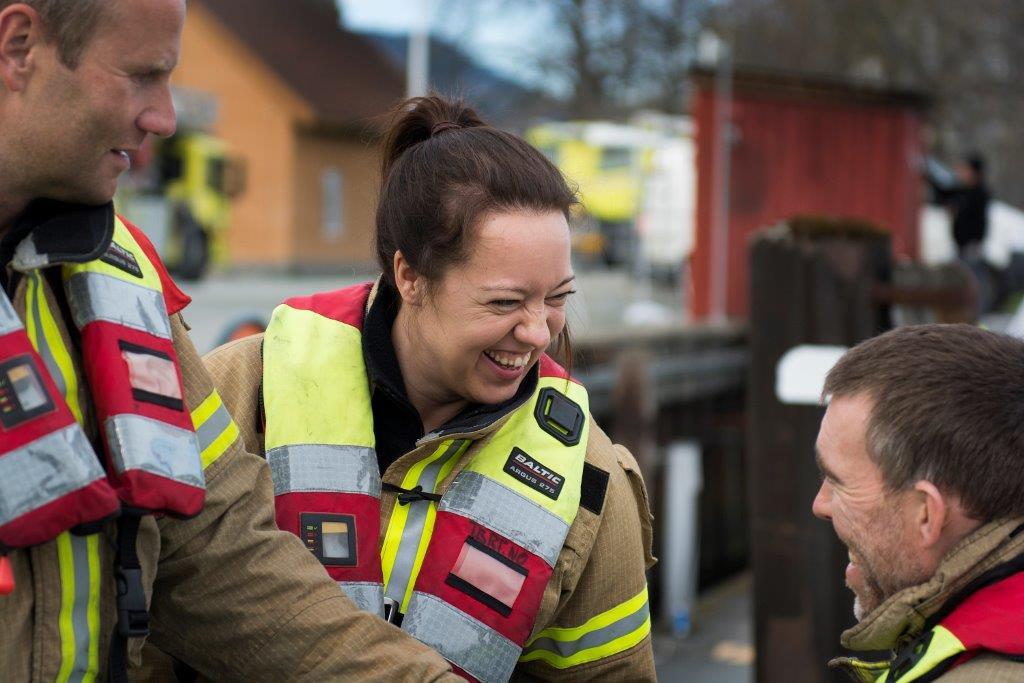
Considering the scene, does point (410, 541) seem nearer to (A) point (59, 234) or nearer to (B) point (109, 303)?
(B) point (109, 303)

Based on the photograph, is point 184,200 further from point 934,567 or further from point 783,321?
point 934,567

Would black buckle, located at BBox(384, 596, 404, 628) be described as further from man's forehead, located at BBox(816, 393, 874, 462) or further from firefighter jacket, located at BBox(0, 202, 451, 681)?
man's forehead, located at BBox(816, 393, 874, 462)

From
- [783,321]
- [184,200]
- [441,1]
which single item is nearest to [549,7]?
[441,1]

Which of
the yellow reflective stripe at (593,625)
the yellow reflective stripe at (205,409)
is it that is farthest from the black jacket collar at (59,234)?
the yellow reflective stripe at (593,625)

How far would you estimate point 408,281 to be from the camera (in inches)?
102

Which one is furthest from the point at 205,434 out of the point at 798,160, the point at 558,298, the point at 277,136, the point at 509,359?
the point at 277,136

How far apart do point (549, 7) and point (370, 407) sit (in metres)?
→ 28.7

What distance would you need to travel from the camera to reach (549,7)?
1187 inches

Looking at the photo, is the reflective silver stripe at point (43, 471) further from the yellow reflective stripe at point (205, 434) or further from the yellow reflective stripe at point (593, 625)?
the yellow reflective stripe at point (593, 625)

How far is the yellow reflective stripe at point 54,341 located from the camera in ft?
6.25

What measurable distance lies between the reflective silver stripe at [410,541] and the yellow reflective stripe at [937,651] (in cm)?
90

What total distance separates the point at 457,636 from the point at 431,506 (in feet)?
0.82

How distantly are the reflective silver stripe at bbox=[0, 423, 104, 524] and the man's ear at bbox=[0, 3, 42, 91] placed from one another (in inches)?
19.0

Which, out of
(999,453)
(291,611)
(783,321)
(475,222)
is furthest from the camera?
(783,321)
